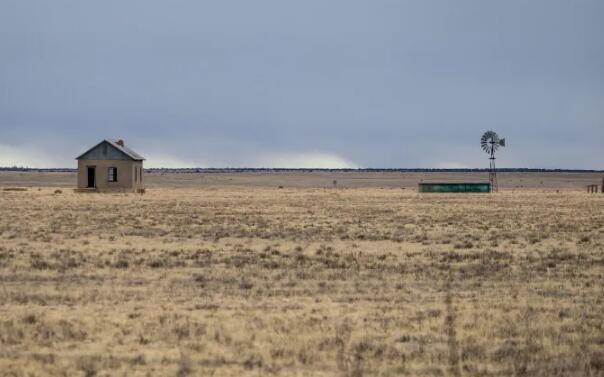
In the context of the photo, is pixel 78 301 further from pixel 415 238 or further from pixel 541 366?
pixel 415 238

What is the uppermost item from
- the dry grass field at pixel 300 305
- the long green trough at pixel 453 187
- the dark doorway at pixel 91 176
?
the dark doorway at pixel 91 176

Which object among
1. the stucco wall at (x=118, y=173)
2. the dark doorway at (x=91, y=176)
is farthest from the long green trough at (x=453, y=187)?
the dark doorway at (x=91, y=176)

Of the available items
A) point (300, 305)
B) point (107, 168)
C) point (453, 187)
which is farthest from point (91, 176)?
point (300, 305)

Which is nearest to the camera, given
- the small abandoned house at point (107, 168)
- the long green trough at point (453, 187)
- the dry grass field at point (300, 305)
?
the dry grass field at point (300, 305)

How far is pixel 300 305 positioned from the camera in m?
13.7

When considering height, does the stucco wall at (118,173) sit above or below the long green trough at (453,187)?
above

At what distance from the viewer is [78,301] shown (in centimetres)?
1410

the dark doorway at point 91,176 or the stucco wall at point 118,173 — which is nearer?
the stucco wall at point 118,173

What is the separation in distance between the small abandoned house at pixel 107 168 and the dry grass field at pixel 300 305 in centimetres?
4326

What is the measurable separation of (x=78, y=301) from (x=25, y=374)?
16.2ft

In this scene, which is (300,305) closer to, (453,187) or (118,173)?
(118,173)

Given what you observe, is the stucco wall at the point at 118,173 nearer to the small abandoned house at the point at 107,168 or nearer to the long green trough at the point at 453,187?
the small abandoned house at the point at 107,168

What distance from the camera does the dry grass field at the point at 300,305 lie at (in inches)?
390

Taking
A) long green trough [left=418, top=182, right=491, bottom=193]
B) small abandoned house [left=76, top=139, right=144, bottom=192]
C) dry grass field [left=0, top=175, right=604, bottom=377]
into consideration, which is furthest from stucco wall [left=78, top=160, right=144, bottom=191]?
dry grass field [left=0, top=175, right=604, bottom=377]
